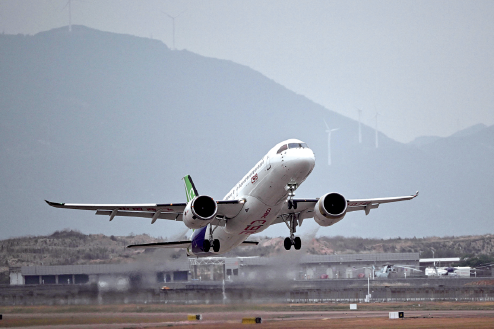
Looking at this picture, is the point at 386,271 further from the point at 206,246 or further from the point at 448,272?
the point at 206,246

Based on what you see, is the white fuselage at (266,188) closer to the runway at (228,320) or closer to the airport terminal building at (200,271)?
the runway at (228,320)

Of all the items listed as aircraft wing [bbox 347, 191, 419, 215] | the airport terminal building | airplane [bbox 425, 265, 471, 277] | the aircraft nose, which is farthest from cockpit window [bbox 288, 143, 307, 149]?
airplane [bbox 425, 265, 471, 277]

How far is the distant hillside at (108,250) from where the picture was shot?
65.4 metres

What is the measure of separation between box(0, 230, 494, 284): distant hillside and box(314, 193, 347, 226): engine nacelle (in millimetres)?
17710

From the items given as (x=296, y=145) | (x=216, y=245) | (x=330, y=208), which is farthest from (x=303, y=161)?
(x=216, y=245)

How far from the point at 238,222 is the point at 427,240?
10560cm

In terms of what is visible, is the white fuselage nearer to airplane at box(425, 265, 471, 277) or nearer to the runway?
the runway

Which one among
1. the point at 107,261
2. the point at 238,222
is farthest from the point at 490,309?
the point at 107,261

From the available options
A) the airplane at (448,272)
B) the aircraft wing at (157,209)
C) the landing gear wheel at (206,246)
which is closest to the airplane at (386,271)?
the airplane at (448,272)

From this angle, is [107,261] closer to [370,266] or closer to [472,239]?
[370,266]

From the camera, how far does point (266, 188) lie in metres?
41.8

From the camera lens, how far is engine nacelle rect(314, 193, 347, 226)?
4434 centimetres

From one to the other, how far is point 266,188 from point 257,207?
72.5 inches

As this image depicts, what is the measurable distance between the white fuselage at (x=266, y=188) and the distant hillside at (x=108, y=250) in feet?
53.4
